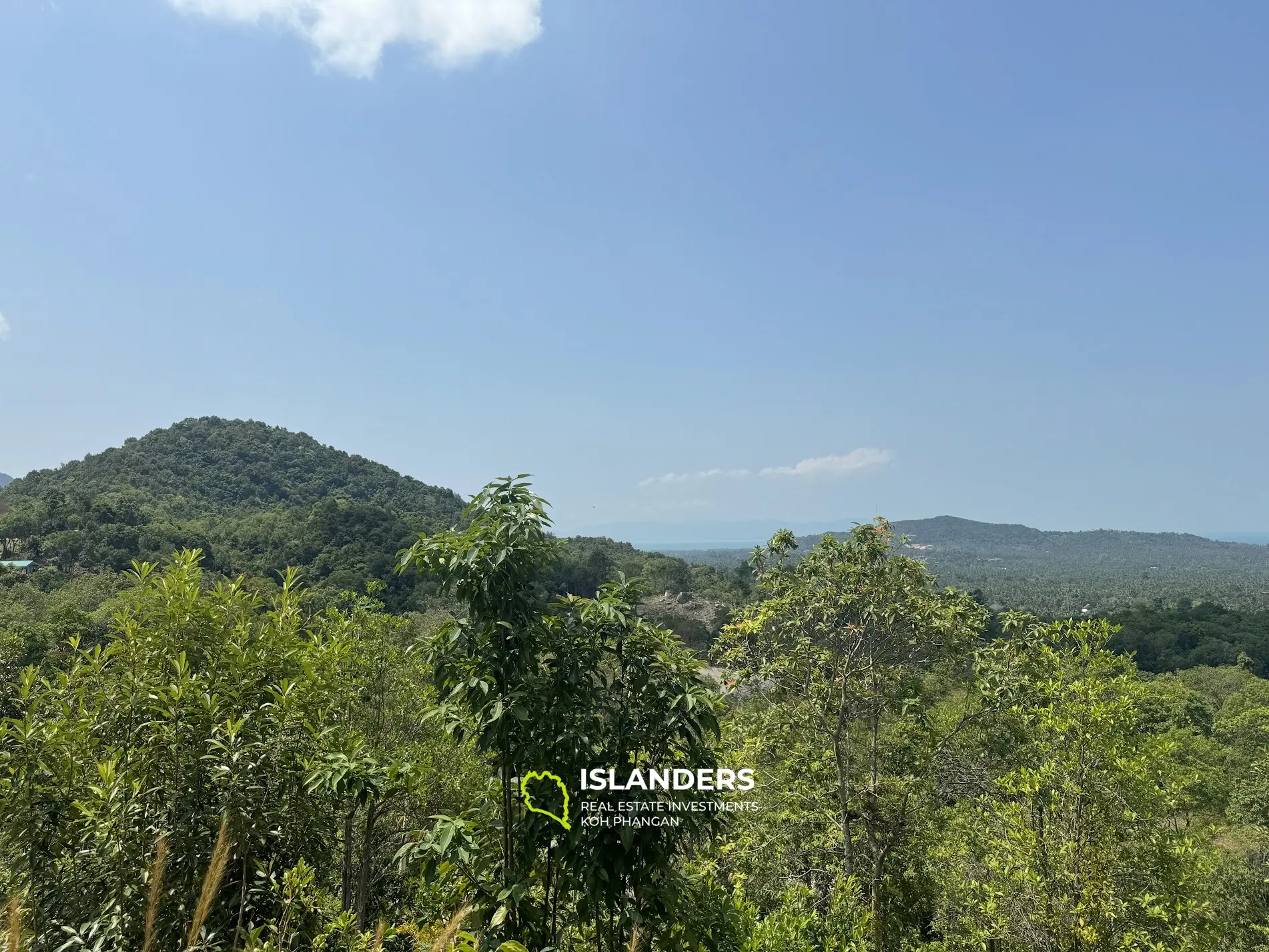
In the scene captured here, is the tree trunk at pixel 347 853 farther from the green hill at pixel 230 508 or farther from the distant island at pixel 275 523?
the green hill at pixel 230 508

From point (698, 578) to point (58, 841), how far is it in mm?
77302

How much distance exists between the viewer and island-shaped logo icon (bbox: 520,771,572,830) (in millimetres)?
3555

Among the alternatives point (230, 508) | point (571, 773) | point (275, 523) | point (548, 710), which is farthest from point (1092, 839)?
point (230, 508)

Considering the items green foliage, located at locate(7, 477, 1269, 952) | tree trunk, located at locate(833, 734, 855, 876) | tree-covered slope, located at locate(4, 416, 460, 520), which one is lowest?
tree trunk, located at locate(833, 734, 855, 876)

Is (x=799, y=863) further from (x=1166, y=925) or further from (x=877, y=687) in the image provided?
(x=1166, y=925)

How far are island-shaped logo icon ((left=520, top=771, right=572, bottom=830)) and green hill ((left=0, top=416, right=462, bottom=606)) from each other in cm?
2306

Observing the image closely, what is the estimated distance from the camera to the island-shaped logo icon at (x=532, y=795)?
355 cm

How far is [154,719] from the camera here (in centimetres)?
406

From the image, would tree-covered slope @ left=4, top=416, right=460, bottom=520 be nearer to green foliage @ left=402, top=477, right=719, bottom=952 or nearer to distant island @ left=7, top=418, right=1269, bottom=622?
distant island @ left=7, top=418, right=1269, bottom=622

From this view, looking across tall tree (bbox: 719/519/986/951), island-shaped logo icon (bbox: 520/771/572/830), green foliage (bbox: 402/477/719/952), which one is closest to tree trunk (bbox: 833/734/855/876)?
tall tree (bbox: 719/519/986/951)

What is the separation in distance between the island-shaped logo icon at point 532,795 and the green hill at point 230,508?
75.6 feet

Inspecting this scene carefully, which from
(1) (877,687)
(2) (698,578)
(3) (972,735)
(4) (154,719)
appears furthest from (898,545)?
(2) (698,578)

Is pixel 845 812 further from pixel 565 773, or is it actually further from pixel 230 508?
pixel 230 508

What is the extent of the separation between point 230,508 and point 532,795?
91.8 metres
